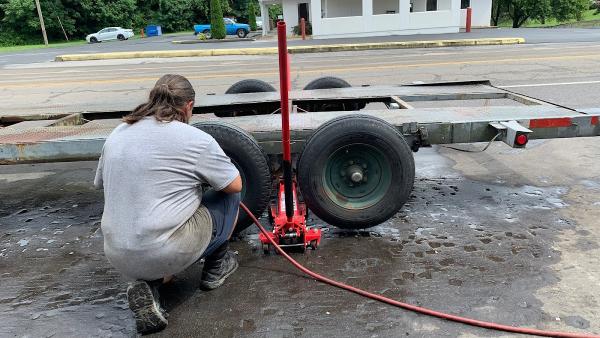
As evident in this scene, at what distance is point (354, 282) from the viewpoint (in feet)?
11.0

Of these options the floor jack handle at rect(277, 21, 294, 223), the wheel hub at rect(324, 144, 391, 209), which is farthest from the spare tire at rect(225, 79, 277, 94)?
the floor jack handle at rect(277, 21, 294, 223)

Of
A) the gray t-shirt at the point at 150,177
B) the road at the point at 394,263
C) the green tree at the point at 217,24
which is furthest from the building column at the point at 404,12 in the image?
the gray t-shirt at the point at 150,177

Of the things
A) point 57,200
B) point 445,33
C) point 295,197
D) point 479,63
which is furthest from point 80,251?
point 445,33

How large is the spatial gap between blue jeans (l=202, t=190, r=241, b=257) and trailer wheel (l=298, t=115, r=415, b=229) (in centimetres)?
72

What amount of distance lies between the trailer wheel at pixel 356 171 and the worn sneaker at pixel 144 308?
138 centimetres

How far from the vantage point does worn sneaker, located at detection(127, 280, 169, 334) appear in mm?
2846

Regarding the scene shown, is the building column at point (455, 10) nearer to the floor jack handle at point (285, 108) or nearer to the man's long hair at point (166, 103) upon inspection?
the floor jack handle at point (285, 108)

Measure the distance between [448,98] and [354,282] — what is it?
3.16 m

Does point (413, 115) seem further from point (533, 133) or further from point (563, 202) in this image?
point (563, 202)

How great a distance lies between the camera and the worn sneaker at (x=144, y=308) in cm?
285

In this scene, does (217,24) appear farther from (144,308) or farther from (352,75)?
(144,308)

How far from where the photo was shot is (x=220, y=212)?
3.16m

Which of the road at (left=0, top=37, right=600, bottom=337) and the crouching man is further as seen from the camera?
the road at (left=0, top=37, right=600, bottom=337)

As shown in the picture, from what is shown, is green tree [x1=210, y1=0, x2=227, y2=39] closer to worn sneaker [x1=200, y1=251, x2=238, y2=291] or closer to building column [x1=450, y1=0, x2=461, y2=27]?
building column [x1=450, y1=0, x2=461, y2=27]
